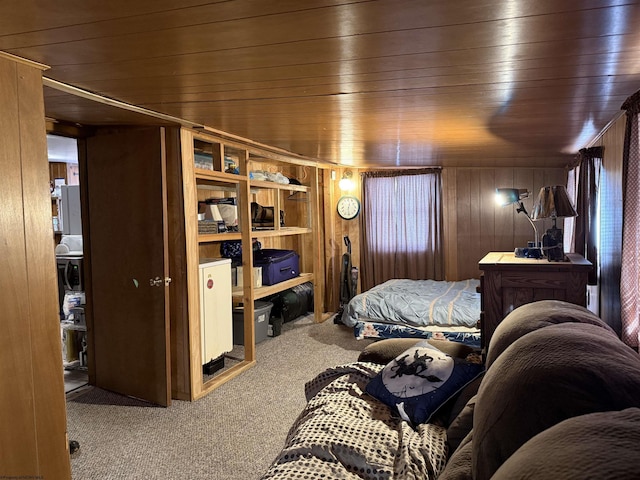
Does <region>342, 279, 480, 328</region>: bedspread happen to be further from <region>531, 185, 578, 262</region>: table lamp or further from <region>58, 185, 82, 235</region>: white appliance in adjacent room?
<region>58, 185, 82, 235</region>: white appliance in adjacent room

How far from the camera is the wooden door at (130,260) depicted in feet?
10.8

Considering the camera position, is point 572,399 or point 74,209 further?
point 74,209

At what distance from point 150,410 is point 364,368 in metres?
1.76

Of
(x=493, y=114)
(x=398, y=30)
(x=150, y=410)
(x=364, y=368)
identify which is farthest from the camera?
(x=150, y=410)

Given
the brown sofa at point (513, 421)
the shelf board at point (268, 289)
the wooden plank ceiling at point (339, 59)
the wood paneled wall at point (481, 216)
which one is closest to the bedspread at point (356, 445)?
the brown sofa at point (513, 421)

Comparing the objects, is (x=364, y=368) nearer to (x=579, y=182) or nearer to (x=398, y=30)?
(x=398, y=30)

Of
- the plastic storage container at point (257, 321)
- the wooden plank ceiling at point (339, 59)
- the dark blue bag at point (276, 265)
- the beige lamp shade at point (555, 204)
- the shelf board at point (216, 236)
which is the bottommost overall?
the plastic storage container at point (257, 321)

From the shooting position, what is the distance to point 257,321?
4.94 meters

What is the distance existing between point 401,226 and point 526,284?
3842mm

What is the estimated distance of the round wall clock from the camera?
6484 millimetres

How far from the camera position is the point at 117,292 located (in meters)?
3.46

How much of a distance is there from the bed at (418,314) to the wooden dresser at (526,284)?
4.48 ft

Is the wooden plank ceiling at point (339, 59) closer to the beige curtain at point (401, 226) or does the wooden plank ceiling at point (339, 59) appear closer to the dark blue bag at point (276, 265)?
the dark blue bag at point (276, 265)

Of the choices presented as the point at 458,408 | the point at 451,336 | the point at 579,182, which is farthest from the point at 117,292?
the point at 579,182
